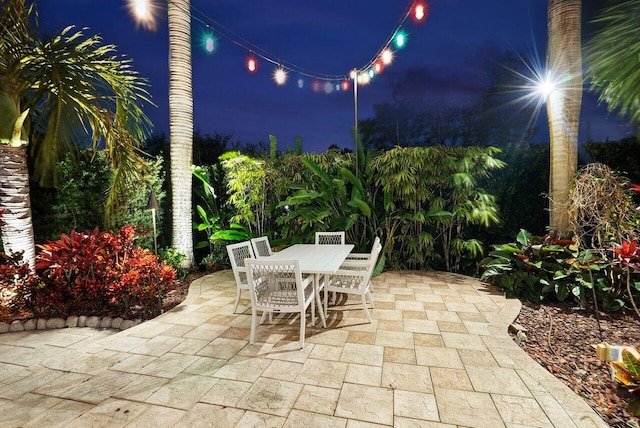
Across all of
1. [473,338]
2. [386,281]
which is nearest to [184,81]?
[386,281]

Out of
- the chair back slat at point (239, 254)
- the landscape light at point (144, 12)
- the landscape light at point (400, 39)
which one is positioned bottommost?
the chair back slat at point (239, 254)

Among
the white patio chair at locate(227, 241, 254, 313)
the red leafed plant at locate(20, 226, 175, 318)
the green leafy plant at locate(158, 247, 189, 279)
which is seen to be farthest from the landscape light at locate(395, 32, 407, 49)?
the green leafy plant at locate(158, 247, 189, 279)

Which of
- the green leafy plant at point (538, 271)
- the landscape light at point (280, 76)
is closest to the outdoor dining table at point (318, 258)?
the green leafy plant at point (538, 271)

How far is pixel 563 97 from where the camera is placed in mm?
4020

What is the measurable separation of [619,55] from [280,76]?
15.9 feet

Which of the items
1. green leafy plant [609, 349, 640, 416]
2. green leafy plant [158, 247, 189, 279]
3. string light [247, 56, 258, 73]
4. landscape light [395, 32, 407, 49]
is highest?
string light [247, 56, 258, 73]

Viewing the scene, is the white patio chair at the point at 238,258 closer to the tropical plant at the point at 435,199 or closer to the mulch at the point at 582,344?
the tropical plant at the point at 435,199

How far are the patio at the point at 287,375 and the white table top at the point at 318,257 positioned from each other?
69 centimetres

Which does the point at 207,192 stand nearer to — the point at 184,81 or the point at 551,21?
the point at 184,81

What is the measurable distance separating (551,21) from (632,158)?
252cm

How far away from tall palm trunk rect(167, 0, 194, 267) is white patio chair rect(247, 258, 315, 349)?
3005mm

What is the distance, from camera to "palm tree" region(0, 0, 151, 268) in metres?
2.99

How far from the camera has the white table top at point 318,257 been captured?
8.98 feet

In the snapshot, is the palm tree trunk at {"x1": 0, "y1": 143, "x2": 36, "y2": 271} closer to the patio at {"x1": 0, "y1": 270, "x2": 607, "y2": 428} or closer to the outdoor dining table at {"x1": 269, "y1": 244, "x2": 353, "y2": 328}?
the patio at {"x1": 0, "y1": 270, "x2": 607, "y2": 428}
